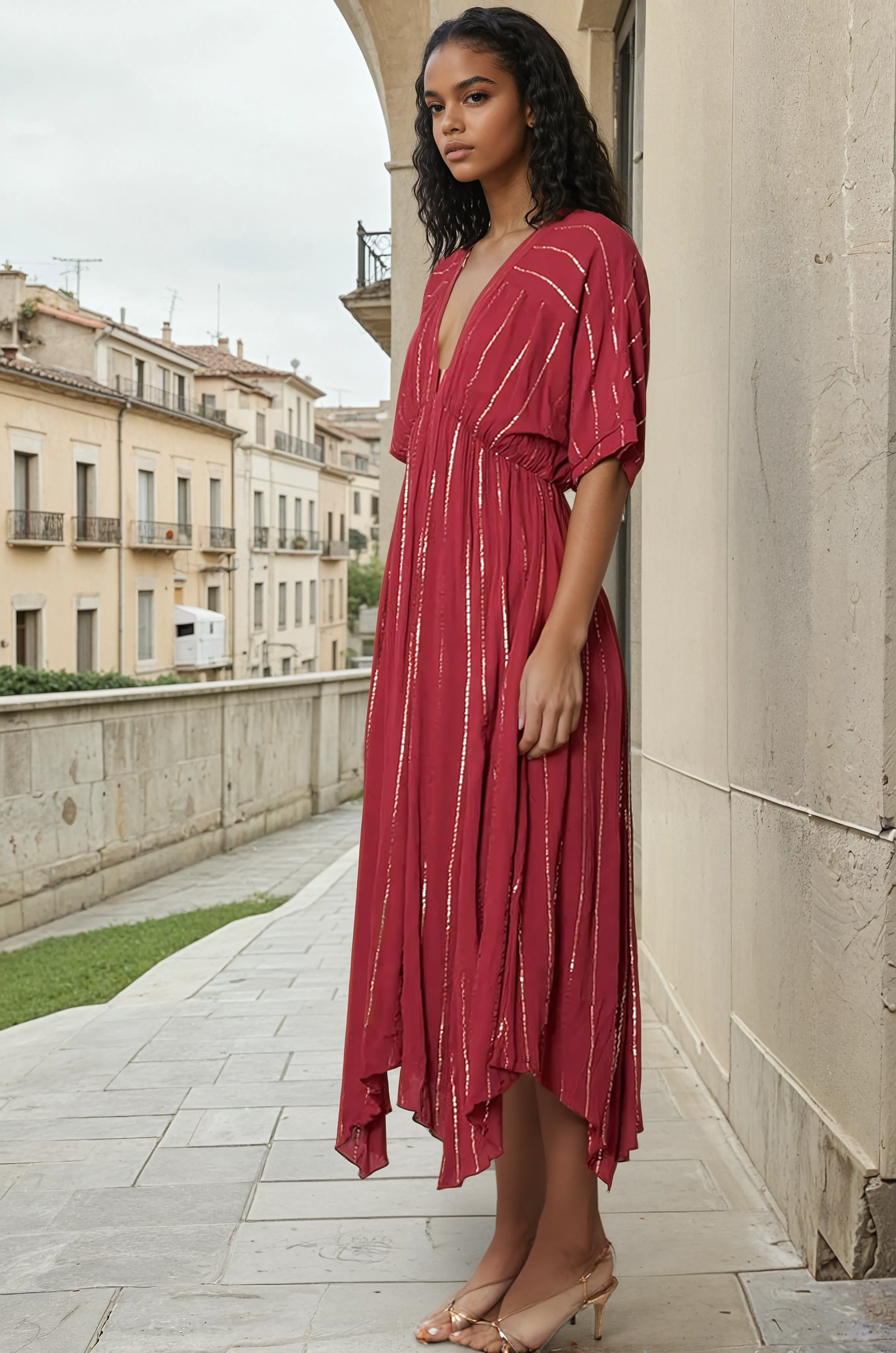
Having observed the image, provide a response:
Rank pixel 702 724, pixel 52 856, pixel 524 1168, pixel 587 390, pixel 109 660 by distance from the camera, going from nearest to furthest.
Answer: pixel 587 390, pixel 524 1168, pixel 702 724, pixel 52 856, pixel 109 660

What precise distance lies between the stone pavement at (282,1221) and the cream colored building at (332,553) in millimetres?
50322

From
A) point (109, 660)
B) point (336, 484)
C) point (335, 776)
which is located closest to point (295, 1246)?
point (335, 776)

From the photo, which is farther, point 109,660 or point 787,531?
point 109,660

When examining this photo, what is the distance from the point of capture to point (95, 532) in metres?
33.8

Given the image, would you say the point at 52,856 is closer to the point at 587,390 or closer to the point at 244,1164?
the point at 244,1164

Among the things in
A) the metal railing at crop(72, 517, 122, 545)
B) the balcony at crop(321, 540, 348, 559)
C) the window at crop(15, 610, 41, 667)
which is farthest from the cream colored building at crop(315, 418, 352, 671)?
the window at crop(15, 610, 41, 667)

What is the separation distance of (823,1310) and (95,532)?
33.4m

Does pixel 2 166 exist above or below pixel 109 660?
above

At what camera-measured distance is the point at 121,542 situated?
117ft

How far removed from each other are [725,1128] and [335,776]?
14697 millimetres

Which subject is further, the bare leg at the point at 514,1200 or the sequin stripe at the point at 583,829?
the bare leg at the point at 514,1200

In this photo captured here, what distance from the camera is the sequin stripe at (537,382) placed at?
1.89 meters

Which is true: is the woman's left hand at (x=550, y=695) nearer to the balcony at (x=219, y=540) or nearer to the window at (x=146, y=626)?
the window at (x=146, y=626)

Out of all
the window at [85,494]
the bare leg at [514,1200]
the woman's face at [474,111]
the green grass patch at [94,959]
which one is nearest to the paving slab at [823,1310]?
the bare leg at [514,1200]
